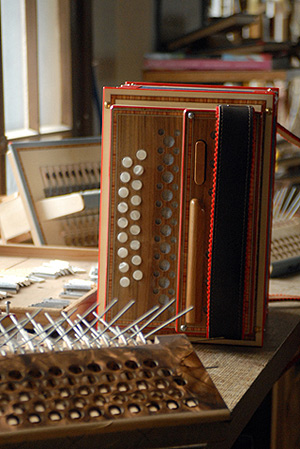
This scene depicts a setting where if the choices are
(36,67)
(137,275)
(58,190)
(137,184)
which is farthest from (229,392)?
(36,67)

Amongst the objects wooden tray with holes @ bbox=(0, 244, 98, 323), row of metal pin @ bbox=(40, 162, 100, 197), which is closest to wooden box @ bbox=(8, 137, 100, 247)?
row of metal pin @ bbox=(40, 162, 100, 197)

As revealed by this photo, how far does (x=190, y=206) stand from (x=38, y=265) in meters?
0.62

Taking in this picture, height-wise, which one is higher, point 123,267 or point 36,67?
point 36,67

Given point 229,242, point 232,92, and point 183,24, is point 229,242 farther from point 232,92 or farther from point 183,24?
point 183,24

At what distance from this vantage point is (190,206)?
1.29 meters

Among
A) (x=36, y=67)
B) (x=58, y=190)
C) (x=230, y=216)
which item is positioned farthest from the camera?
(x=36, y=67)

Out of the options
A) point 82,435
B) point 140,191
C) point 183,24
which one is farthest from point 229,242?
point 183,24

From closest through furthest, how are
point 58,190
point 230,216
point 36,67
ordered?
point 230,216 → point 58,190 → point 36,67

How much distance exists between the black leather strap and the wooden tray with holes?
11.4 inches

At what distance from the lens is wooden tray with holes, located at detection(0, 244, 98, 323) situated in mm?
1346

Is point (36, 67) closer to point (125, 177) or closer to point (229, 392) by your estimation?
point (125, 177)

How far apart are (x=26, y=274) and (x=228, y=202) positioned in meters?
0.61

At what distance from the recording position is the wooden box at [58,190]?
204 cm

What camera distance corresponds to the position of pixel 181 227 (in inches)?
50.9
